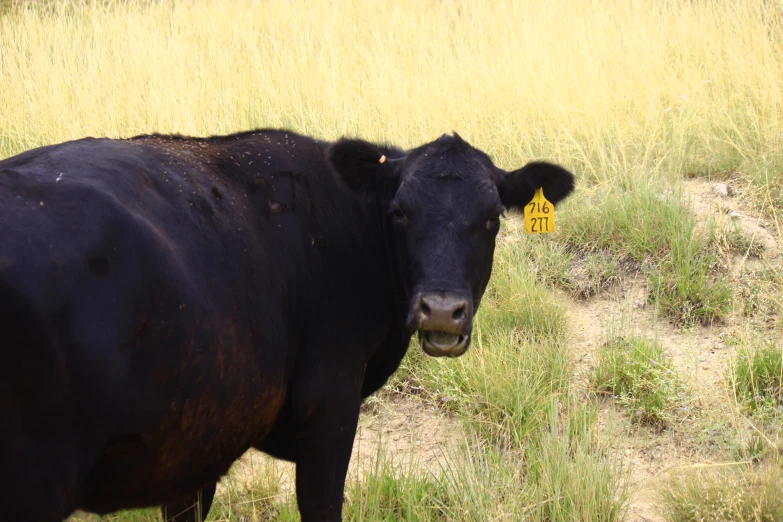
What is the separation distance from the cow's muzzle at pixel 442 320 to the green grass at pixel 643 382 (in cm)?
228

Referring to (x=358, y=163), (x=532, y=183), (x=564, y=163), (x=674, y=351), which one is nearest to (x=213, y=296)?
(x=358, y=163)

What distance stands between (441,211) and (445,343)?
2.07 ft

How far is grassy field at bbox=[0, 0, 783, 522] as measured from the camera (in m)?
4.50

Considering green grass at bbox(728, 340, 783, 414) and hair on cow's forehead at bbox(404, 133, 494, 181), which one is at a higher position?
hair on cow's forehead at bbox(404, 133, 494, 181)

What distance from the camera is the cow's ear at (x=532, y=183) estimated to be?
14.0 feet

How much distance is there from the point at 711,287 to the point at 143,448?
4.74 metres

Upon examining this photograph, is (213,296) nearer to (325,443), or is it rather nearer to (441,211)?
(325,443)

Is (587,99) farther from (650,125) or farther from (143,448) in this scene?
(143,448)

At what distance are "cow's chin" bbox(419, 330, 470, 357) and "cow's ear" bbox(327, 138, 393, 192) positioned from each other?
91cm

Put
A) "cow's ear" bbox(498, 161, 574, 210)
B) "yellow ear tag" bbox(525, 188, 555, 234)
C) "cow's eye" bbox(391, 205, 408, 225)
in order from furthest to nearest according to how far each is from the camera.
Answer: "yellow ear tag" bbox(525, 188, 555, 234)
"cow's ear" bbox(498, 161, 574, 210)
"cow's eye" bbox(391, 205, 408, 225)

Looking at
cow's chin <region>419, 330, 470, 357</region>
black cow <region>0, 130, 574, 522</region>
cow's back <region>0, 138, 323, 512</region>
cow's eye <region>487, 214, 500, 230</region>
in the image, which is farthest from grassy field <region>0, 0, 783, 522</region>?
cow's back <region>0, 138, 323, 512</region>

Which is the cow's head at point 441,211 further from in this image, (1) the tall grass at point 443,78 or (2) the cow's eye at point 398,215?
(1) the tall grass at point 443,78

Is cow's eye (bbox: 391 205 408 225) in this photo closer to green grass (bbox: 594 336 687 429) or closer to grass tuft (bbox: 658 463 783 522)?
grass tuft (bbox: 658 463 783 522)

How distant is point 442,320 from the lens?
3346 millimetres
